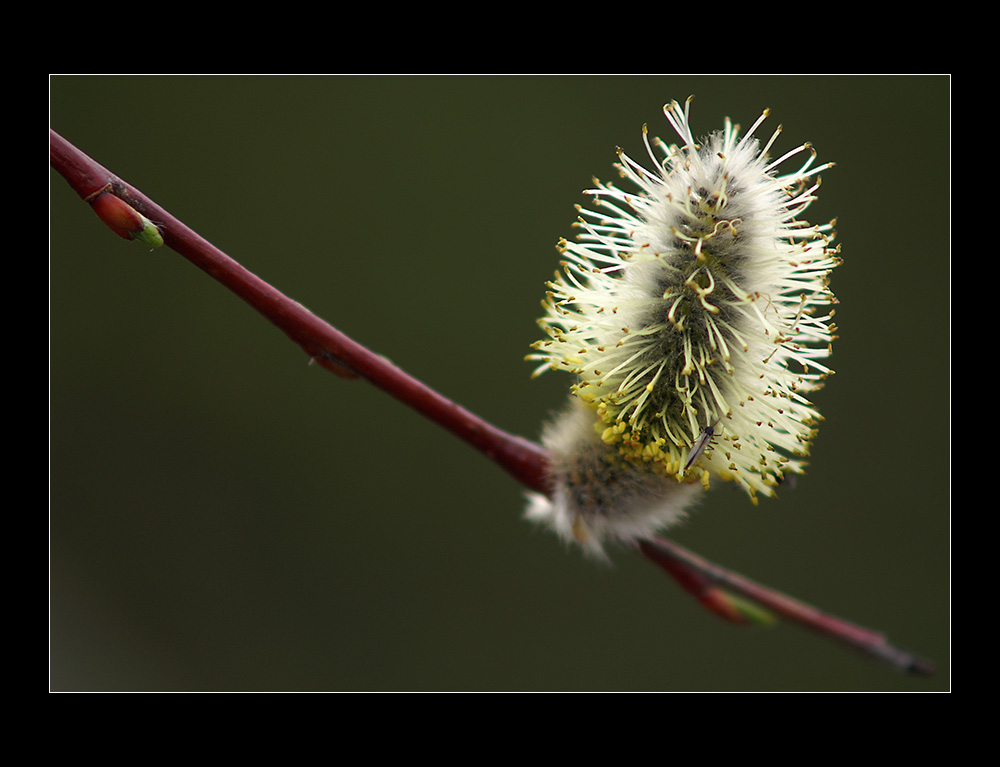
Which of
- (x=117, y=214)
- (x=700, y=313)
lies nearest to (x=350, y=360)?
(x=117, y=214)

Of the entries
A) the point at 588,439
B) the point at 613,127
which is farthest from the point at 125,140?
the point at 588,439

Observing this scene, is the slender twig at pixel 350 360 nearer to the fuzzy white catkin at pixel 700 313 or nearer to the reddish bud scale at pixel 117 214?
the reddish bud scale at pixel 117 214

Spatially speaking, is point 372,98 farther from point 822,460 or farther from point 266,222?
point 822,460

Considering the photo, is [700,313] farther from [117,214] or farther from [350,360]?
[117,214]

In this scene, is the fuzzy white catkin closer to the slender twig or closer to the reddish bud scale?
the slender twig

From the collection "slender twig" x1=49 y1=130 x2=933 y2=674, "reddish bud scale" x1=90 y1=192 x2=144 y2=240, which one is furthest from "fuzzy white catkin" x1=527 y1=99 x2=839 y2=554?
"reddish bud scale" x1=90 y1=192 x2=144 y2=240
